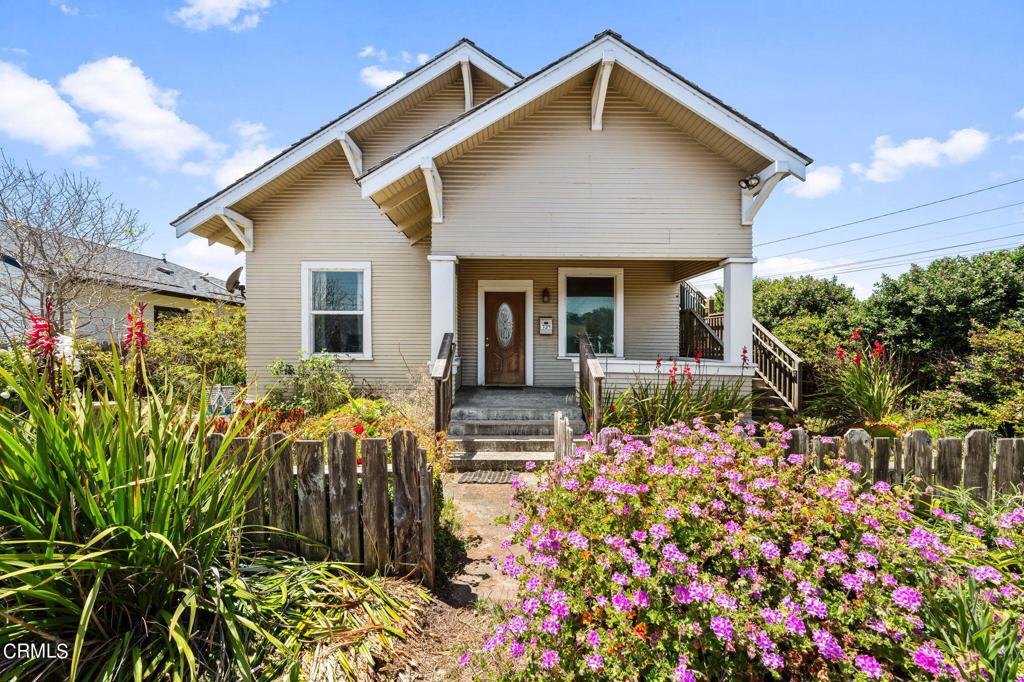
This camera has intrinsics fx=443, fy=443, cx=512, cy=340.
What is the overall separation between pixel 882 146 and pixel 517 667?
94.7 m

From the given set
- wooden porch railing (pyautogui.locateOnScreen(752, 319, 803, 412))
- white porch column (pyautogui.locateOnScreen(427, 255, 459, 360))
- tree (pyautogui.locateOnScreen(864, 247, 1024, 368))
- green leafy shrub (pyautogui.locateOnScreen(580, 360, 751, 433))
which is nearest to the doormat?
green leafy shrub (pyautogui.locateOnScreen(580, 360, 751, 433))

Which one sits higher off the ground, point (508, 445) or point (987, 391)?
point (987, 391)

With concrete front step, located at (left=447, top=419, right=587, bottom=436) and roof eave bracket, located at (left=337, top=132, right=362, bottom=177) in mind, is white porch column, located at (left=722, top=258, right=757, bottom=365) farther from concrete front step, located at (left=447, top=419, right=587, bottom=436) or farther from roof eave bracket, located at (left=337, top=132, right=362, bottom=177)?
roof eave bracket, located at (left=337, top=132, right=362, bottom=177)

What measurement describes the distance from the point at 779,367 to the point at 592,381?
5.24m

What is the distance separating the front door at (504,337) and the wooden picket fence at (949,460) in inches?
274

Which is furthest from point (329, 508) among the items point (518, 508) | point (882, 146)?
point (882, 146)

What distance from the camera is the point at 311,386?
856 cm

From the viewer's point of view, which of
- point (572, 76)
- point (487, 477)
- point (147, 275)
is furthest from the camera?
point (147, 275)

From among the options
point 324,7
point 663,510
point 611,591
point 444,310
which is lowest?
point 611,591

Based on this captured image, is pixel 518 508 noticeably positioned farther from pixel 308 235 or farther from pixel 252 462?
pixel 308 235

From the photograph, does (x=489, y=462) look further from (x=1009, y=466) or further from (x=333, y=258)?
(x=333, y=258)

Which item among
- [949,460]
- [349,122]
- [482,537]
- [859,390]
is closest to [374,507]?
[482,537]

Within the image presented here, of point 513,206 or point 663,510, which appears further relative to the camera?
point 513,206

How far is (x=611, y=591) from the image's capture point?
1959 millimetres
